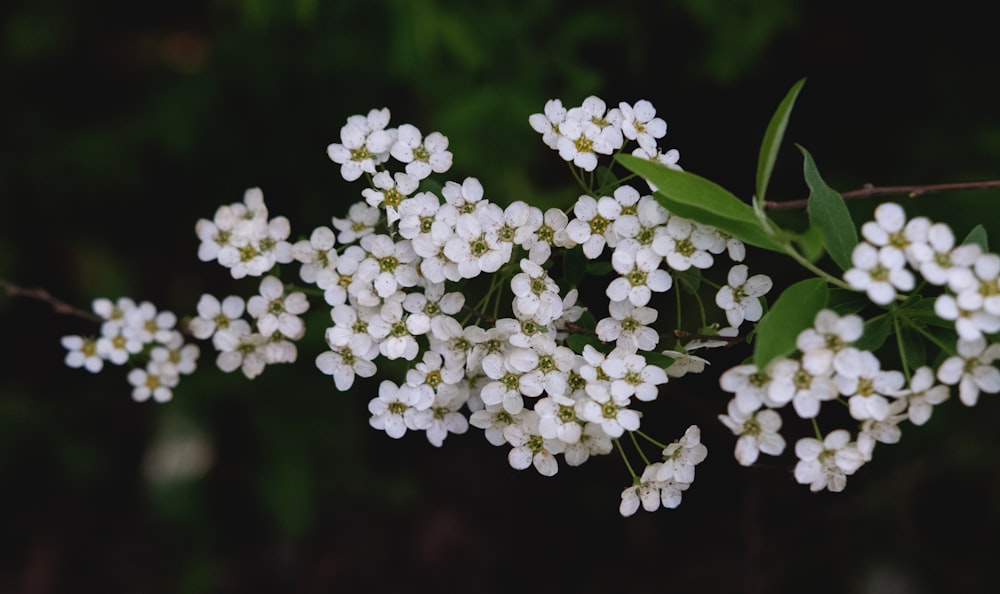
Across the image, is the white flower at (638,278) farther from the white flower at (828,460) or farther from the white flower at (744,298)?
the white flower at (828,460)

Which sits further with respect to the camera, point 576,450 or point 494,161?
point 494,161

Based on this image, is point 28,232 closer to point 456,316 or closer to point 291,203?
point 291,203

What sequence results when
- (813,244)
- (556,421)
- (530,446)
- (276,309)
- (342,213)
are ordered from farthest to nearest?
(342,213)
(276,309)
(530,446)
(556,421)
(813,244)

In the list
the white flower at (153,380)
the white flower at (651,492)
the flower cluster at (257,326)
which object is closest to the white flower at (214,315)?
the flower cluster at (257,326)

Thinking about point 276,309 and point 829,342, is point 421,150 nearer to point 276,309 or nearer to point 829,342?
point 276,309

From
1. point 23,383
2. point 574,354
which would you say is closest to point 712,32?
point 574,354

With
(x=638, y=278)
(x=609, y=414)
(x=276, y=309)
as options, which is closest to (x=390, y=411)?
(x=276, y=309)
